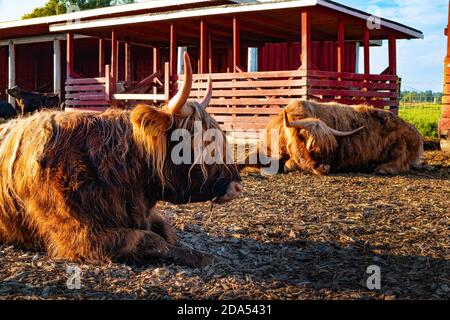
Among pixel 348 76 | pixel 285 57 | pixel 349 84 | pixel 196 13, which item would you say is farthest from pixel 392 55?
pixel 196 13

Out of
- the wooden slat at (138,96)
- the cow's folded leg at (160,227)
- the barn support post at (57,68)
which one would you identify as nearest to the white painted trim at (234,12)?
the wooden slat at (138,96)

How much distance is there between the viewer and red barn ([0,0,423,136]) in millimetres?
A: 11992

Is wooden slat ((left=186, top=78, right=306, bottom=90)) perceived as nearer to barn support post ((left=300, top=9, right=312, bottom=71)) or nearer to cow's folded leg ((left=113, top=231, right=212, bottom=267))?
barn support post ((left=300, top=9, right=312, bottom=71))

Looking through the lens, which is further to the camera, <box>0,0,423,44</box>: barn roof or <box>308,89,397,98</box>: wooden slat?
<box>0,0,423,44</box>: barn roof

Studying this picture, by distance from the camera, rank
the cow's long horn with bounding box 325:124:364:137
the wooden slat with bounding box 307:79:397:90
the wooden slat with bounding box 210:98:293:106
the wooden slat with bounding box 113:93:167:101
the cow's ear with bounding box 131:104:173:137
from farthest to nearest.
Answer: the wooden slat with bounding box 113:93:167:101 → the wooden slat with bounding box 210:98:293:106 → the wooden slat with bounding box 307:79:397:90 → the cow's long horn with bounding box 325:124:364:137 → the cow's ear with bounding box 131:104:173:137

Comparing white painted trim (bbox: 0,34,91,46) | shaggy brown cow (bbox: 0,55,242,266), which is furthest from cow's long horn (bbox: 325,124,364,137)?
white painted trim (bbox: 0,34,91,46)

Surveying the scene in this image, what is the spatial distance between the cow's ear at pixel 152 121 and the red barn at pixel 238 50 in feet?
26.4

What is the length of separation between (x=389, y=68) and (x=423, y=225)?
11.2 metres

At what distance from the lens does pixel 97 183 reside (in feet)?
10.9

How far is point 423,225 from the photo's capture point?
4.73 m

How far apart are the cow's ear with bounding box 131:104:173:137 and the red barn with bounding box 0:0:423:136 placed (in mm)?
8056

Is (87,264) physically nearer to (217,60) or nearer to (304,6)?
(304,6)

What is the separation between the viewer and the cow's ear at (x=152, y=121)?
3453 mm

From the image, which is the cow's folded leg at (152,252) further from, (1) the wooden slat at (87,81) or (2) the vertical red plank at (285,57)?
(2) the vertical red plank at (285,57)
